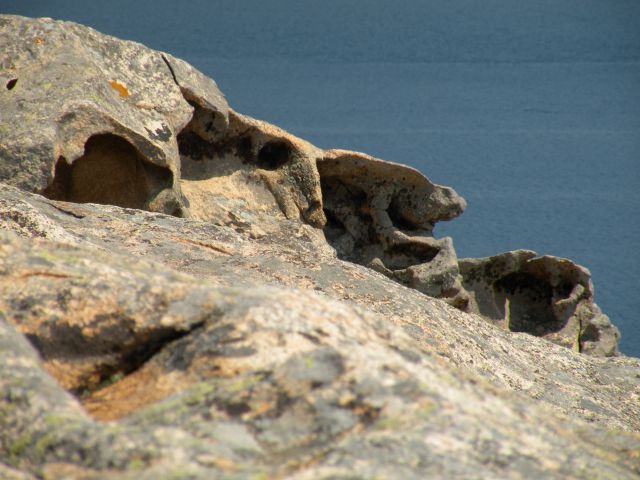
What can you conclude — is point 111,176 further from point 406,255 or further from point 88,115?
point 406,255

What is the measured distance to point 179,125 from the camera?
392cm

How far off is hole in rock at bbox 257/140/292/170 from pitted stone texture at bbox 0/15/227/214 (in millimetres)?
465

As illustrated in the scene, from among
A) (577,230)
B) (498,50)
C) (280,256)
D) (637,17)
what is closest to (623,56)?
(637,17)

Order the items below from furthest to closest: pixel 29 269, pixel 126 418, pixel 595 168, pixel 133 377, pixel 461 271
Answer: pixel 595 168, pixel 461 271, pixel 29 269, pixel 133 377, pixel 126 418

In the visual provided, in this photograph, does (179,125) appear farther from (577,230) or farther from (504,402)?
(577,230)

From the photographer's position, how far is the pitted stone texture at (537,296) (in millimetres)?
4820

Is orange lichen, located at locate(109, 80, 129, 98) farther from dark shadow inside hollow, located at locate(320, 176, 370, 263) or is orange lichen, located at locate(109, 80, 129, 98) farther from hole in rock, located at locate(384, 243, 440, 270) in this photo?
hole in rock, located at locate(384, 243, 440, 270)

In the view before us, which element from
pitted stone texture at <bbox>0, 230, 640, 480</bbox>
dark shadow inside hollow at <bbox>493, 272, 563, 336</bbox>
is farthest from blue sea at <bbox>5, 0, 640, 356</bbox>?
pitted stone texture at <bbox>0, 230, 640, 480</bbox>

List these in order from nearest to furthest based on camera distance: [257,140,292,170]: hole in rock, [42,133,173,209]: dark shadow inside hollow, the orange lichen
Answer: [42,133,173,209]: dark shadow inside hollow → the orange lichen → [257,140,292,170]: hole in rock

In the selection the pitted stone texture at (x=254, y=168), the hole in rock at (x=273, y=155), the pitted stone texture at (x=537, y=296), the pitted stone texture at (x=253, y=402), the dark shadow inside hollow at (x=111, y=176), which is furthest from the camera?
the pitted stone texture at (x=537, y=296)

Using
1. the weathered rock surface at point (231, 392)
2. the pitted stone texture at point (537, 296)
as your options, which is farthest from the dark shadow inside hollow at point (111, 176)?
the weathered rock surface at point (231, 392)

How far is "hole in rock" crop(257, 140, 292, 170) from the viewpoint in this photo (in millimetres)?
4418

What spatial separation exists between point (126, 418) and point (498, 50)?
30.3 ft

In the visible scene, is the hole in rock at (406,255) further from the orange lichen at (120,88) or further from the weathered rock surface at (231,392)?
the weathered rock surface at (231,392)
